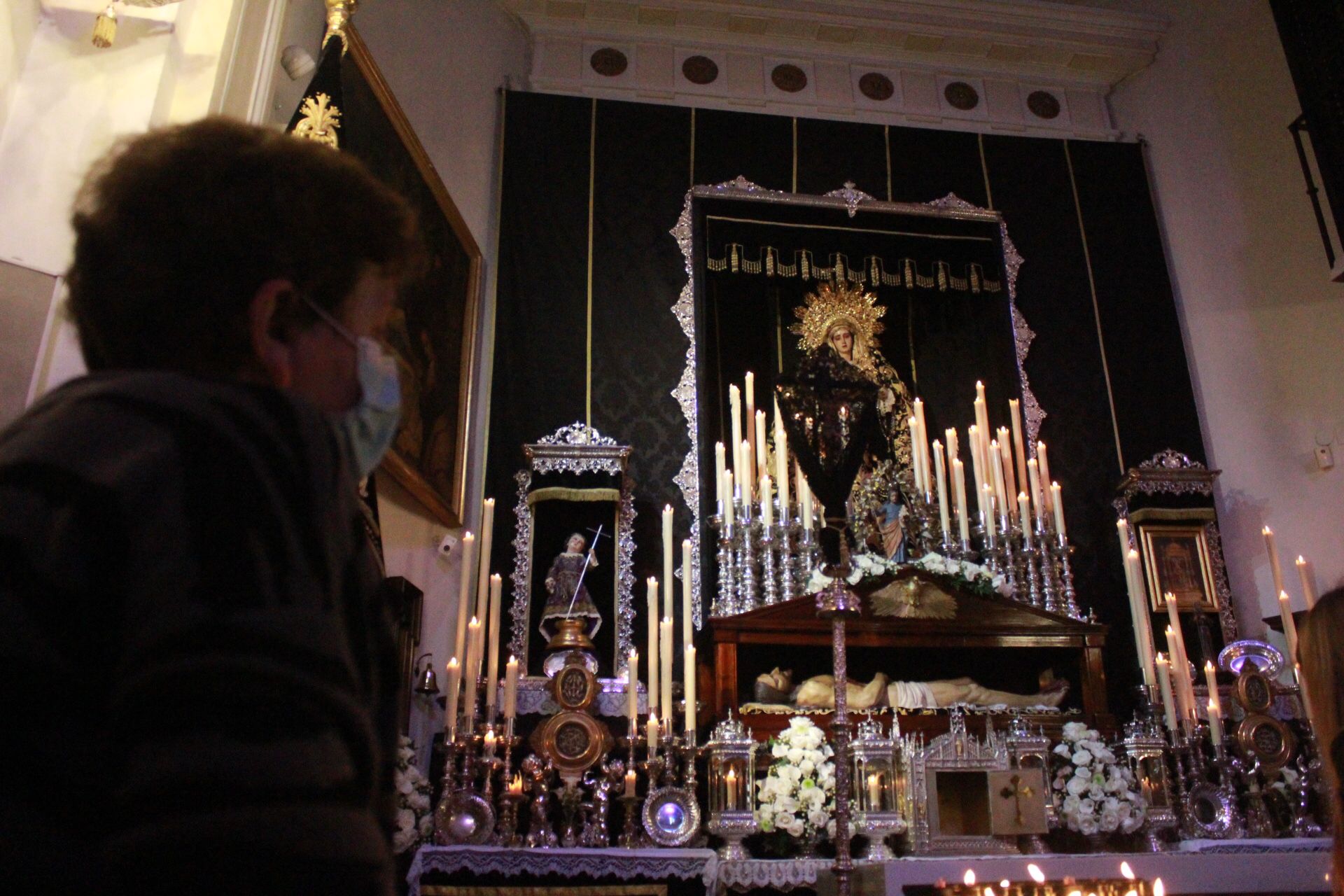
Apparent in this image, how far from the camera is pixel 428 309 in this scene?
18.1 feet

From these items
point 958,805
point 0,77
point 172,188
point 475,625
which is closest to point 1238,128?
point 958,805

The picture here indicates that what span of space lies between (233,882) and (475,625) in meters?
3.76

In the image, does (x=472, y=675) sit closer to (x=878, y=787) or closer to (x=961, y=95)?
(x=878, y=787)

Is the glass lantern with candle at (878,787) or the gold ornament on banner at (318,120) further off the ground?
the gold ornament on banner at (318,120)

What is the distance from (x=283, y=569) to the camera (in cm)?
71

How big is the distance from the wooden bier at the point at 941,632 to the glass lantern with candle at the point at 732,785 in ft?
2.39

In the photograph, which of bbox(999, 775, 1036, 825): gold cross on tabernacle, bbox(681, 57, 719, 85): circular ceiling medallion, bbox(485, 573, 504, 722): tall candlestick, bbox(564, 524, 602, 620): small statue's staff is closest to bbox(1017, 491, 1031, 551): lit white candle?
bbox(999, 775, 1036, 825): gold cross on tabernacle

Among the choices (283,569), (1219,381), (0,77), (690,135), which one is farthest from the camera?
(690,135)

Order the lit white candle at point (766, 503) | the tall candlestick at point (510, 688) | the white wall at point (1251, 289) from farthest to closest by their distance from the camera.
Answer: the white wall at point (1251, 289) → the lit white candle at point (766, 503) → the tall candlestick at point (510, 688)

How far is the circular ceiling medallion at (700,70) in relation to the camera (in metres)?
7.76

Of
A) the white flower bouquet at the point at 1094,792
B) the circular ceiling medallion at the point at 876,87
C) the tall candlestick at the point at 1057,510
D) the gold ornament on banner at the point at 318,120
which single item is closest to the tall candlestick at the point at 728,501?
the tall candlestick at the point at 1057,510

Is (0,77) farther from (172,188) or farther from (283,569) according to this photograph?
(283,569)

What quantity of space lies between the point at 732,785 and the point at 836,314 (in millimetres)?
4028

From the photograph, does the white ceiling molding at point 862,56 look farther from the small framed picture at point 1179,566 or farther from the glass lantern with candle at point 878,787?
the glass lantern with candle at point 878,787
